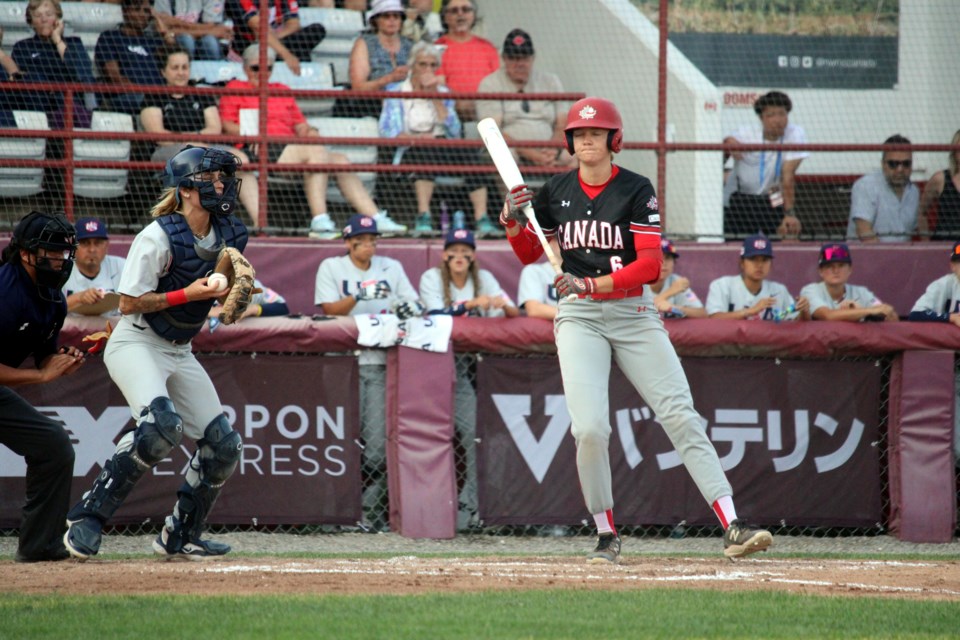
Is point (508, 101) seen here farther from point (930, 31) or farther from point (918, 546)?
point (918, 546)

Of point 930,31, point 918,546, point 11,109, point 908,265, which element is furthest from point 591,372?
point 930,31

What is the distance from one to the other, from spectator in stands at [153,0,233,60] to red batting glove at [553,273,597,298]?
670 centimetres

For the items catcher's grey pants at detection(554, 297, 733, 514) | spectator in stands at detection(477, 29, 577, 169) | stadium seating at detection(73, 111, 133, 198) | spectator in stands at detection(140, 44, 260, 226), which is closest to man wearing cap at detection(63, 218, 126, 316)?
stadium seating at detection(73, 111, 133, 198)

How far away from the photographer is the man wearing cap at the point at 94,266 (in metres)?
8.87

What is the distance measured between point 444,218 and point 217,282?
5.16 metres

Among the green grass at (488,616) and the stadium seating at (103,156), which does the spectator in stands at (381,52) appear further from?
the green grass at (488,616)

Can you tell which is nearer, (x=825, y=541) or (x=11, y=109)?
(x=825, y=541)

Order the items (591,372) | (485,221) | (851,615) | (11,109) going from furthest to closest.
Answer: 1. (485,221)
2. (11,109)
3. (591,372)
4. (851,615)

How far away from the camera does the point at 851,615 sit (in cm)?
505

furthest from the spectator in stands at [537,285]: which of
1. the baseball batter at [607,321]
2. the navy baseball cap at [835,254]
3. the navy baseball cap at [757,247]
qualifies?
the baseball batter at [607,321]

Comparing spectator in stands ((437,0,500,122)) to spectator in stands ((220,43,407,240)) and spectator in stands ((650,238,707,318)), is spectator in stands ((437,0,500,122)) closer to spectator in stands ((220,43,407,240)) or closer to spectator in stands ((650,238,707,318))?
spectator in stands ((220,43,407,240))

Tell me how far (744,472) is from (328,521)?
9.36 ft

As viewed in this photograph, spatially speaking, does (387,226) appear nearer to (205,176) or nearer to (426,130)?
(426,130)

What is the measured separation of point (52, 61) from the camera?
10.7m
